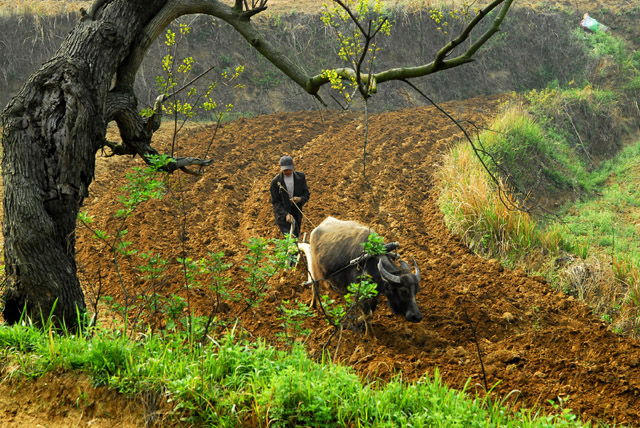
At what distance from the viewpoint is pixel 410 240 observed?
397 inches

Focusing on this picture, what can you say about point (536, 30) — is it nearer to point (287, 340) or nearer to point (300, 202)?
point (300, 202)

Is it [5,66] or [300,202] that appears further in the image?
[5,66]

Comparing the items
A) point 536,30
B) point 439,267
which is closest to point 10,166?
point 439,267

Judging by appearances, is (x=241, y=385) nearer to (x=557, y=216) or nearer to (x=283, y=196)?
(x=557, y=216)

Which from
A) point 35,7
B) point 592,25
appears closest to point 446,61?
point 35,7

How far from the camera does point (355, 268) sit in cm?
724

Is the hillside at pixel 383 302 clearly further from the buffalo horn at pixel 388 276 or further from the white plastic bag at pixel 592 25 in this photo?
the white plastic bag at pixel 592 25

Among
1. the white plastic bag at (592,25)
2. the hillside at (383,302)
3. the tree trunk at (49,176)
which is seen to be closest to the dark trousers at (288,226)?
the hillside at (383,302)

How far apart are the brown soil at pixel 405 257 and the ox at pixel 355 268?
1.36 feet

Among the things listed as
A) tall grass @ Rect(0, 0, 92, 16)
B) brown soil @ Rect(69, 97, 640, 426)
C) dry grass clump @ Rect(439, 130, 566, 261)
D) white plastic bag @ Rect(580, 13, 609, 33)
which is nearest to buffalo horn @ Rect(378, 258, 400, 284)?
brown soil @ Rect(69, 97, 640, 426)

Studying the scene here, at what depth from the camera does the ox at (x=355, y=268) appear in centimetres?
693

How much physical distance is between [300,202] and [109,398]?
4.87m

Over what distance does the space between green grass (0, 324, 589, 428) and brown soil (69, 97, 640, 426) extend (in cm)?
74

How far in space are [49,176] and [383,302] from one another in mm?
4659
